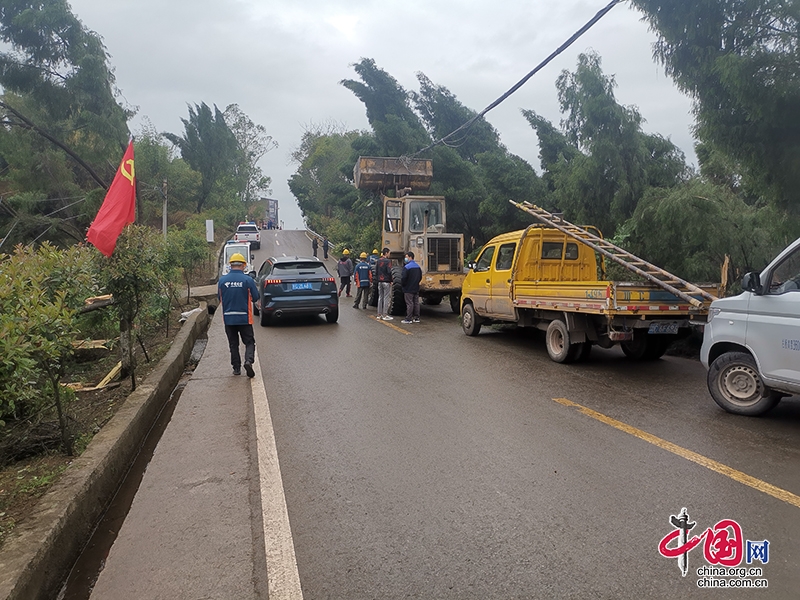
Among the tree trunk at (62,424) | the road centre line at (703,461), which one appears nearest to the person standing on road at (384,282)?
the road centre line at (703,461)

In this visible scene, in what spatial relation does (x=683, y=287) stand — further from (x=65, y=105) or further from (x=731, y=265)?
(x=65, y=105)

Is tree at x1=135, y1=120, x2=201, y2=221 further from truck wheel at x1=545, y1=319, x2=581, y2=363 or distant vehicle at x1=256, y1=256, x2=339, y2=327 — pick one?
truck wheel at x1=545, y1=319, x2=581, y2=363

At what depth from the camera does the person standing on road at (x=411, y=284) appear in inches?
556

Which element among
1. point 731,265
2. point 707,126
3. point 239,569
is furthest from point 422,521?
point 731,265

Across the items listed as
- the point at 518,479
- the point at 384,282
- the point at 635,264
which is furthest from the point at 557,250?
the point at 518,479

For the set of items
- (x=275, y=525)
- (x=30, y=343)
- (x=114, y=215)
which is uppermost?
(x=114, y=215)

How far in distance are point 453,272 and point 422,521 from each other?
40.5 ft

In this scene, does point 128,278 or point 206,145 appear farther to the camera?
point 206,145

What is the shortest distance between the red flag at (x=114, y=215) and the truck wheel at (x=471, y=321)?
698cm

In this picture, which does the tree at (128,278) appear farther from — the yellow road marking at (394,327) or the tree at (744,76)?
the tree at (744,76)

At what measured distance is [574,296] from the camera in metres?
8.49

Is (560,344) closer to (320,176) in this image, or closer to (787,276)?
(787,276)

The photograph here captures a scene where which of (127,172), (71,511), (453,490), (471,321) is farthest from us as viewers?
(471,321)

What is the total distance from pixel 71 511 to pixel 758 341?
19.6ft
